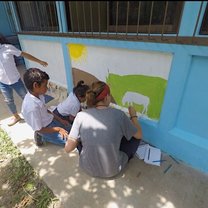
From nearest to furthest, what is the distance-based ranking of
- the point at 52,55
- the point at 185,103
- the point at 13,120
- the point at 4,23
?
1. the point at 185,103
2. the point at 13,120
3. the point at 52,55
4. the point at 4,23

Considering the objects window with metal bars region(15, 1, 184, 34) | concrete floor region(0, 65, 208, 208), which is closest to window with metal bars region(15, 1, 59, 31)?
window with metal bars region(15, 1, 184, 34)

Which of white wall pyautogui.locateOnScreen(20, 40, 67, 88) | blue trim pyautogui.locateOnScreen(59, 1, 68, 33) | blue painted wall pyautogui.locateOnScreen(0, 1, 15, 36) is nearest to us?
blue trim pyautogui.locateOnScreen(59, 1, 68, 33)

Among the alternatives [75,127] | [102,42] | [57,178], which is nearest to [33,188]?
[57,178]

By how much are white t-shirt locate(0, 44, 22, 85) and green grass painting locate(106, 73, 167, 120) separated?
1412 mm

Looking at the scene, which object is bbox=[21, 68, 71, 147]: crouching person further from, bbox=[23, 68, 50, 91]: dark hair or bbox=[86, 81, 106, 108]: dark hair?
bbox=[86, 81, 106, 108]: dark hair

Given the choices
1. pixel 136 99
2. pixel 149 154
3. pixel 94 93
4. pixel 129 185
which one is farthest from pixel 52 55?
pixel 129 185

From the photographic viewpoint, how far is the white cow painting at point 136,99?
2.21 m

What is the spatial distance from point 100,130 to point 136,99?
3.08ft

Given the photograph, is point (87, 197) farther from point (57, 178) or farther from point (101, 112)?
point (101, 112)

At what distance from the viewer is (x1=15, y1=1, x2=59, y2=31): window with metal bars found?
301 centimetres

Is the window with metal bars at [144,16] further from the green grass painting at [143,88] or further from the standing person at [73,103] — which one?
the standing person at [73,103]

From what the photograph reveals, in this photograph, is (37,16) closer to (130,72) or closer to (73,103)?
(73,103)

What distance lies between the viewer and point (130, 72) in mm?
2172

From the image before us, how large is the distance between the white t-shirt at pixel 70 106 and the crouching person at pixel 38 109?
0.57 feet
